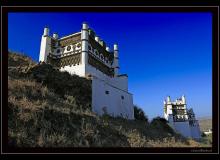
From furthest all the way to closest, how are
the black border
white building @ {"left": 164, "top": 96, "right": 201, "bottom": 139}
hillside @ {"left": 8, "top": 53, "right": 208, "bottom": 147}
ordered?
white building @ {"left": 164, "top": 96, "right": 201, "bottom": 139}, hillside @ {"left": 8, "top": 53, "right": 208, "bottom": 147}, the black border

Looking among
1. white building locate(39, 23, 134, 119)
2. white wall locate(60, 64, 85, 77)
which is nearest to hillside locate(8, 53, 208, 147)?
white building locate(39, 23, 134, 119)

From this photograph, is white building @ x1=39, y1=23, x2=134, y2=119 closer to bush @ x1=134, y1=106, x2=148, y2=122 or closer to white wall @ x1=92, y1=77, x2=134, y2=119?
white wall @ x1=92, y1=77, x2=134, y2=119

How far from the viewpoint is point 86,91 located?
9773 millimetres

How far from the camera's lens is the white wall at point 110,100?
9945 mm

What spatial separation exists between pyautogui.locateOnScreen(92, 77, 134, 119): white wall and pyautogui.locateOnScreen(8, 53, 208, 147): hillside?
0.39 m

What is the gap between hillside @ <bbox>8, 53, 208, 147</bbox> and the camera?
12.9 ft

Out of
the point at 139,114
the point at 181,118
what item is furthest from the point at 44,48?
the point at 181,118

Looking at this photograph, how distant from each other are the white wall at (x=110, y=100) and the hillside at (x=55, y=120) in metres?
0.39
